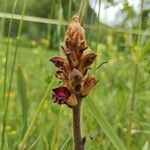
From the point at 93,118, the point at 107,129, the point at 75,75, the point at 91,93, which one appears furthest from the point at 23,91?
the point at 93,118

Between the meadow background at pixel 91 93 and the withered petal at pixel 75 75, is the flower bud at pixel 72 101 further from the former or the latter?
the meadow background at pixel 91 93

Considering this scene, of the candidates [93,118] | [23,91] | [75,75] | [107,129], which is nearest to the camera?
[75,75]

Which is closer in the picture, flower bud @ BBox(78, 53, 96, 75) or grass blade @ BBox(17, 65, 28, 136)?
flower bud @ BBox(78, 53, 96, 75)

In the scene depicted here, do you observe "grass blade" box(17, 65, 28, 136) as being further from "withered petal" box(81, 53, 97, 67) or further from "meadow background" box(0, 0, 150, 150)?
"withered petal" box(81, 53, 97, 67)

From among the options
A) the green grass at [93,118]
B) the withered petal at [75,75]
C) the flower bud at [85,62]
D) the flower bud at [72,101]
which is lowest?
the green grass at [93,118]

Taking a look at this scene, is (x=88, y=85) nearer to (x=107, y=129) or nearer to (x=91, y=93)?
(x=107, y=129)

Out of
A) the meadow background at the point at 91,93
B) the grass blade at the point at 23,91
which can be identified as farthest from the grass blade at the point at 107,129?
the grass blade at the point at 23,91

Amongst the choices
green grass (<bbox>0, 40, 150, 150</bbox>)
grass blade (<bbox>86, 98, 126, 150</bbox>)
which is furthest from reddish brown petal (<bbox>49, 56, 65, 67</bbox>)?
green grass (<bbox>0, 40, 150, 150</bbox>)

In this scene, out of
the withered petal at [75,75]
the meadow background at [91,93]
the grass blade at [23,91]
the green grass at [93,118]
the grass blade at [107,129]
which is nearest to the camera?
the withered petal at [75,75]

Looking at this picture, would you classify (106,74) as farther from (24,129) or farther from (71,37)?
(71,37)
